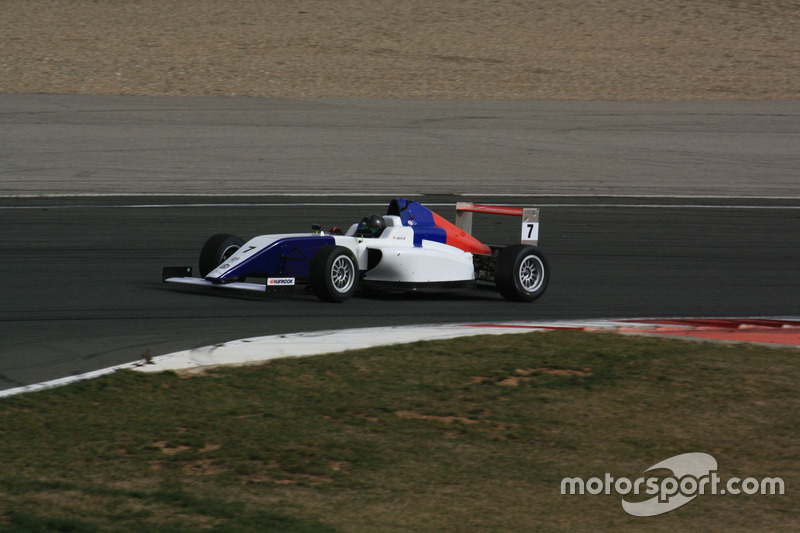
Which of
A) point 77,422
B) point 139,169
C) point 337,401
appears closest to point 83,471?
point 77,422

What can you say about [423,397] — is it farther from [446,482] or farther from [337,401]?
[446,482]

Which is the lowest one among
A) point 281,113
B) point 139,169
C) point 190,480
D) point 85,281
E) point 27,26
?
point 190,480

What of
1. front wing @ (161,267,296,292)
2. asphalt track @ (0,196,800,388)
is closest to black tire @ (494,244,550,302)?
asphalt track @ (0,196,800,388)

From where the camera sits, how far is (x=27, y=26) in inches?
1240

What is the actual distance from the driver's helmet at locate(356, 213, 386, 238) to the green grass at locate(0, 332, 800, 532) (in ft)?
8.79

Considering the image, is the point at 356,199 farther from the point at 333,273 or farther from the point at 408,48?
the point at 408,48

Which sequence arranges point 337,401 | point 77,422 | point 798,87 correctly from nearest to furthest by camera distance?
point 77,422, point 337,401, point 798,87

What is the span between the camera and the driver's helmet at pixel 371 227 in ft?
33.3

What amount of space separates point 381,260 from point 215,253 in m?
1.55

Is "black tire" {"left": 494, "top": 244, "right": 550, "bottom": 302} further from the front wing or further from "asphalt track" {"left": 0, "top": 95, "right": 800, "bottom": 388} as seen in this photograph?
the front wing

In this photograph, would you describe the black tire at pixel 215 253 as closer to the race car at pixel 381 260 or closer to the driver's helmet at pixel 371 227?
the race car at pixel 381 260

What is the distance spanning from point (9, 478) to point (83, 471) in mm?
326

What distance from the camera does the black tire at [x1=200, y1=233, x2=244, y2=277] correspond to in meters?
10.1

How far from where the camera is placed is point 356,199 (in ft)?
55.0
